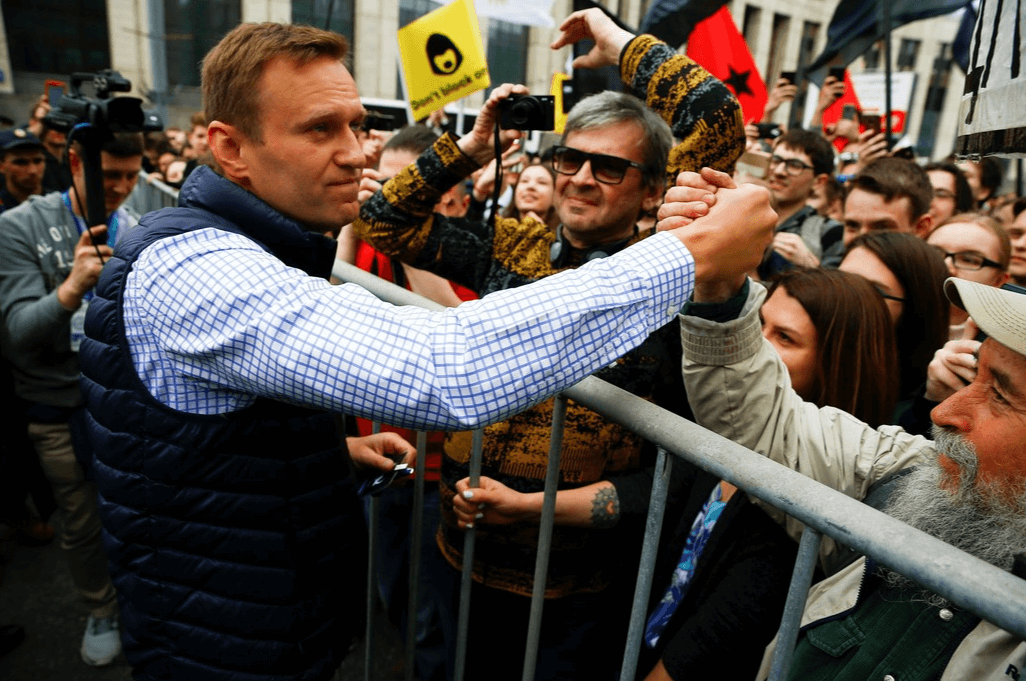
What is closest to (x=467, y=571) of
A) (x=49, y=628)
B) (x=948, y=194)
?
(x=49, y=628)

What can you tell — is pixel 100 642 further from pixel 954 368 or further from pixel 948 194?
pixel 948 194

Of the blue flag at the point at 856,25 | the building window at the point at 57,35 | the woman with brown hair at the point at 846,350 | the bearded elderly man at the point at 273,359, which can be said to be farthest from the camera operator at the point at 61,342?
the building window at the point at 57,35

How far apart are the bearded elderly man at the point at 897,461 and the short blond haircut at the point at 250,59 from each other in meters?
0.76

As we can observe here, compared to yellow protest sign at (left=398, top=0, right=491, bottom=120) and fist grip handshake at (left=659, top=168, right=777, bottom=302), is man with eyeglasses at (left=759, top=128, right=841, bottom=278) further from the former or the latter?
fist grip handshake at (left=659, top=168, right=777, bottom=302)

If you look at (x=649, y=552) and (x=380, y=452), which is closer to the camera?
(x=649, y=552)

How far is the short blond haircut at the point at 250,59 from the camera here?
1279mm

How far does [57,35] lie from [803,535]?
22316 millimetres

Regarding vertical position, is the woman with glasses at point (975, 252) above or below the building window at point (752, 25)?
below

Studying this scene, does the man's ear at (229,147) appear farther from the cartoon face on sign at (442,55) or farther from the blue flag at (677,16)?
the blue flag at (677,16)

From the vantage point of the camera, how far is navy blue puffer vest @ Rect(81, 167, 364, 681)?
124 centimetres

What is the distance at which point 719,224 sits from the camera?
3.71 ft

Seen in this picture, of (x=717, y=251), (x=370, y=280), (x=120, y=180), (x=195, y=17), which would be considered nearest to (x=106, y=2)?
(x=195, y=17)

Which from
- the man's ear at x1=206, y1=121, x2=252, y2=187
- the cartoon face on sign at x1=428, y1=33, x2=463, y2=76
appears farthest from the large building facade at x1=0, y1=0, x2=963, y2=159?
the man's ear at x1=206, y1=121, x2=252, y2=187

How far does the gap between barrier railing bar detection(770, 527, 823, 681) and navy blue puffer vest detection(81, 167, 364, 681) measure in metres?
0.86
